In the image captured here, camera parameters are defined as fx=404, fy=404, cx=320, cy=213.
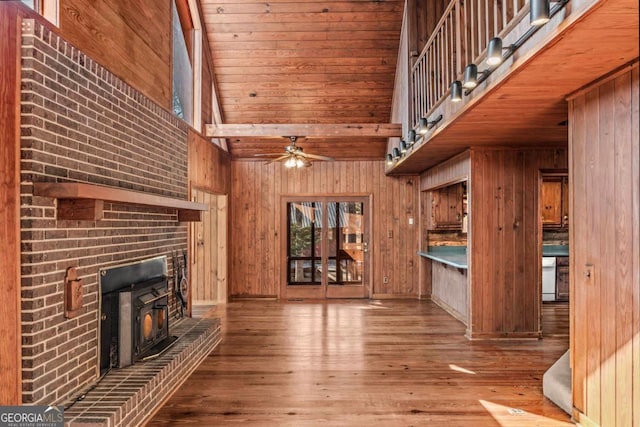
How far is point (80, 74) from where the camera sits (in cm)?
277

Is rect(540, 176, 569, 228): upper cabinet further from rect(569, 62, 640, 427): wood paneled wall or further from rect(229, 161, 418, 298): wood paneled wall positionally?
rect(569, 62, 640, 427): wood paneled wall

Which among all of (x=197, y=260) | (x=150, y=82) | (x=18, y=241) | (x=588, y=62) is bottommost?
A: (x=197, y=260)

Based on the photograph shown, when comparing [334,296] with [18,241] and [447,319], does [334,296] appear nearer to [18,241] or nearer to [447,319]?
[447,319]

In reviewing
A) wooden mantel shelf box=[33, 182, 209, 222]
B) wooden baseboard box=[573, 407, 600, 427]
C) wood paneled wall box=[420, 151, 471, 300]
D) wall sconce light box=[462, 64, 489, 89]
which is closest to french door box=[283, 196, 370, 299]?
wood paneled wall box=[420, 151, 471, 300]

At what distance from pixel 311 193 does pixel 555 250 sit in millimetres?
4304

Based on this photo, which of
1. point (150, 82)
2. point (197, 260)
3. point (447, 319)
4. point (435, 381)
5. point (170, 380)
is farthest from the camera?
point (197, 260)

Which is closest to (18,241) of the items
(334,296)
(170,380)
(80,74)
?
(80,74)

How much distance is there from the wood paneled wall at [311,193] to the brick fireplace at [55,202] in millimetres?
3717

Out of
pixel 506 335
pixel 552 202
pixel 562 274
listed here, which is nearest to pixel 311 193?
pixel 506 335

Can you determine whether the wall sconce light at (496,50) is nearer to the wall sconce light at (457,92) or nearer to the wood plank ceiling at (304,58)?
the wall sconce light at (457,92)

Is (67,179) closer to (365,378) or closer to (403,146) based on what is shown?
(365,378)

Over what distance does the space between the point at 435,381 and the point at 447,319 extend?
2.35 metres

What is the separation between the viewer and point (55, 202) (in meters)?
2.48

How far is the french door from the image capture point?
7488mm
